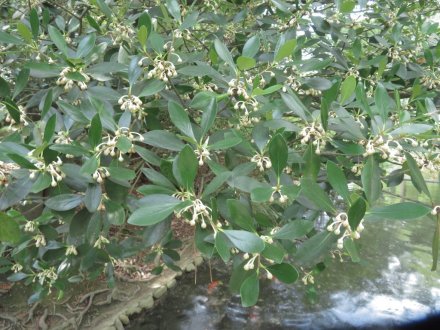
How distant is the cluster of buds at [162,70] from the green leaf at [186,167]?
14.0 inches

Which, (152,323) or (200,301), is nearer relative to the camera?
(152,323)

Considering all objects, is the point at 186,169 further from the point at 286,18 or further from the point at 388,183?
the point at 286,18

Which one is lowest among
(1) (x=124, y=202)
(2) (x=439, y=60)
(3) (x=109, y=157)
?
(1) (x=124, y=202)

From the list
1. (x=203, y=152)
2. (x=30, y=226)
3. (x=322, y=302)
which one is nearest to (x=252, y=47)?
(x=203, y=152)

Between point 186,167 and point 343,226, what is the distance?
1.40 ft

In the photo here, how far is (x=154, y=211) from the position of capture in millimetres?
840

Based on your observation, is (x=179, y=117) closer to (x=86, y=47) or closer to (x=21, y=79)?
(x=86, y=47)

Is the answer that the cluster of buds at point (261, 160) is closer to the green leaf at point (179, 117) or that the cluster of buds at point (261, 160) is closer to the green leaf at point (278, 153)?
the green leaf at point (278, 153)

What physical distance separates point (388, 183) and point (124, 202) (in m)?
1.04

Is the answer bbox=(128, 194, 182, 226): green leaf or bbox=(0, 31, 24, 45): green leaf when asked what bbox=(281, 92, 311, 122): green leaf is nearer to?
bbox=(128, 194, 182, 226): green leaf

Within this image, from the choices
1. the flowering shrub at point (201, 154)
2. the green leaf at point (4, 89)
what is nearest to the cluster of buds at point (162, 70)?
the flowering shrub at point (201, 154)

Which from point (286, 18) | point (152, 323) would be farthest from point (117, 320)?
point (286, 18)

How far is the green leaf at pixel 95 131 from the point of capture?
92cm

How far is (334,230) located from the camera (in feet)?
3.02
